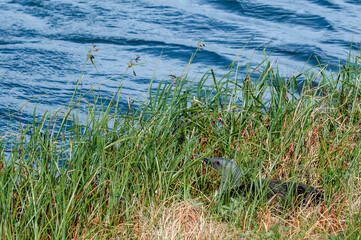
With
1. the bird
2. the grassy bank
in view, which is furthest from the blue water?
the bird

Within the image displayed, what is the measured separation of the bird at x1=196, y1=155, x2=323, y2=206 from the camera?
10.2ft

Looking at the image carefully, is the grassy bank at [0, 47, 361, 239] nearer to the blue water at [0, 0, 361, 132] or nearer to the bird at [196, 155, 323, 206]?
the bird at [196, 155, 323, 206]

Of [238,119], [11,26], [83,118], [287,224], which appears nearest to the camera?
[287,224]

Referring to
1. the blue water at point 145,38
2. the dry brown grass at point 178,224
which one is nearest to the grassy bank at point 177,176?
the dry brown grass at point 178,224

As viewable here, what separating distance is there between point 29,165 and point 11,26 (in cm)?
693

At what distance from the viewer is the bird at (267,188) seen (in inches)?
123

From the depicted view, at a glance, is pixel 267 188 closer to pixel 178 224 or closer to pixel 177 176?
pixel 177 176

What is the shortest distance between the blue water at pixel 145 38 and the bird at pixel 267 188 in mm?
3489

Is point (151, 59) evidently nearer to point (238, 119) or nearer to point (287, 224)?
point (238, 119)

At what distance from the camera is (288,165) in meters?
3.55

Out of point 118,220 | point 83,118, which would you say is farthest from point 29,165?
point 83,118

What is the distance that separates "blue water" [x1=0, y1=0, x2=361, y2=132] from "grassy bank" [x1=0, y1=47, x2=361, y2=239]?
2995mm

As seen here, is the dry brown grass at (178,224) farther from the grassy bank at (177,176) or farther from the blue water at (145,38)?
the blue water at (145,38)

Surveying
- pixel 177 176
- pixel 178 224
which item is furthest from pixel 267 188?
pixel 178 224
